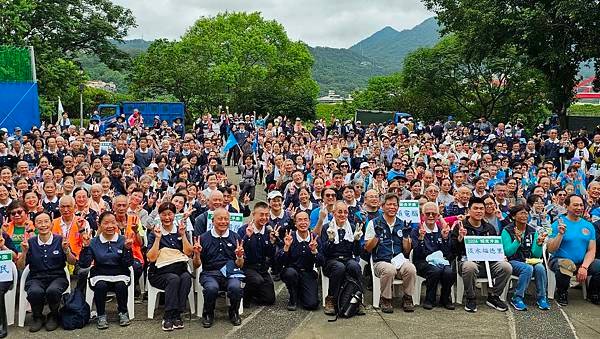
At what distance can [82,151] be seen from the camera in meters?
10.8

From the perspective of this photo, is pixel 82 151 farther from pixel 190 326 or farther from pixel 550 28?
pixel 550 28

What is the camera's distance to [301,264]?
242 inches

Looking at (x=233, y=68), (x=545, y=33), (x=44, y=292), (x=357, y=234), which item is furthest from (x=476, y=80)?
(x=44, y=292)

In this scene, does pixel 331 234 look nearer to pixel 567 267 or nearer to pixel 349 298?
pixel 349 298

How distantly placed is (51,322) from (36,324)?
0.14m

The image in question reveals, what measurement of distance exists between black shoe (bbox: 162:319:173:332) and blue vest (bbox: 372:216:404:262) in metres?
2.30

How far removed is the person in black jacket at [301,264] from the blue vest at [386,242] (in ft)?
2.20

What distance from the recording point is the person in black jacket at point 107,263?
557cm

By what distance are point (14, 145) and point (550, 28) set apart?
16.0m

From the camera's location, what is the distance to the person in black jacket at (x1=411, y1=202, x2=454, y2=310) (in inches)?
241

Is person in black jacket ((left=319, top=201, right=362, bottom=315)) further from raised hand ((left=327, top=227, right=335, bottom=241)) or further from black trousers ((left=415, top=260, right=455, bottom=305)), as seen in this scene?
black trousers ((left=415, top=260, right=455, bottom=305))

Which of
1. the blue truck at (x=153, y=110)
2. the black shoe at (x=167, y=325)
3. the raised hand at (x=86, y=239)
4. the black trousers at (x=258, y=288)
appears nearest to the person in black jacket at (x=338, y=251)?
the black trousers at (x=258, y=288)

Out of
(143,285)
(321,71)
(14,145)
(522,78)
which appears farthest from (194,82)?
(321,71)

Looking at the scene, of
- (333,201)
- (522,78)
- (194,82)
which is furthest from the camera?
(194,82)
